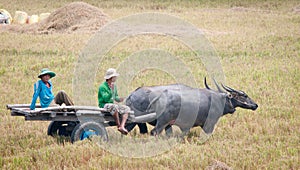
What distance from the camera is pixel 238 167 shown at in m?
6.44

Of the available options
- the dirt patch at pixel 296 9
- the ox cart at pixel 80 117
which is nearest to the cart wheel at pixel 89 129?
the ox cart at pixel 80 117

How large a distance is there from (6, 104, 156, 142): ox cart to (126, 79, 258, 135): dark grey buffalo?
0.20 metres

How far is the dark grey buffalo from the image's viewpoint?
7539 mm

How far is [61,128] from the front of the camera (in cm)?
784

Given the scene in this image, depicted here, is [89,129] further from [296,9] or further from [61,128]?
[296,9]

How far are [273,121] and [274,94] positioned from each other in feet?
7.18

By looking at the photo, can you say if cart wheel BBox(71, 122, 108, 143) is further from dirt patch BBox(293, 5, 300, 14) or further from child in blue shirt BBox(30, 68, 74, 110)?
dirt patch BBox(293, 5, 300, 14)

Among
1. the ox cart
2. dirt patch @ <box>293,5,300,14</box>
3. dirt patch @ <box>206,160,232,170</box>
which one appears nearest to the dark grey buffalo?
the ox cart

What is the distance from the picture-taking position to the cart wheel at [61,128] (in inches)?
301

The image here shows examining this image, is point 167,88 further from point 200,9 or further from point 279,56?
point 200,9

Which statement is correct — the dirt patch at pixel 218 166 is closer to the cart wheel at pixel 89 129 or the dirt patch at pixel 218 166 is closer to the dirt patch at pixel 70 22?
the cart wheel at pixel 89 129

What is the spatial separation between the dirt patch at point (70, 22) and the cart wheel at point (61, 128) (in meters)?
11.9

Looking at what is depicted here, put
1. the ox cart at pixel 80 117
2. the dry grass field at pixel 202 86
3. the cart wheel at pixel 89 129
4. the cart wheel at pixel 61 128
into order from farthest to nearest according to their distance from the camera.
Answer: the cart wheel at pixel 61 128 → the cart wheel at pixel 89 129 → the ox cart at pixel 80 117 → the dry grass field at pixel 202 86

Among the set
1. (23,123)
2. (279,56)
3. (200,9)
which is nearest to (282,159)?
(23,123)
